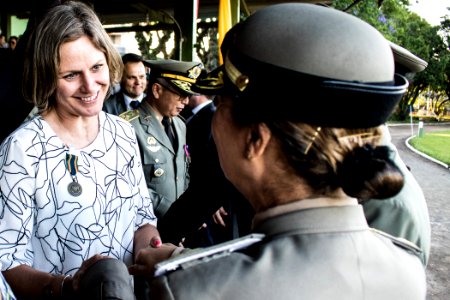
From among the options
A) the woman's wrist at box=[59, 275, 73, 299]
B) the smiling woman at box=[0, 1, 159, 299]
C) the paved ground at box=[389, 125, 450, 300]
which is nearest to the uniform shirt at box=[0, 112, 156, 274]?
the smiling woman at box=[0, 1, 159, 299]

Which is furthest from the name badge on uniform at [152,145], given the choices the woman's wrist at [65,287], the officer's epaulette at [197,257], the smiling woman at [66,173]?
the officer's epaulette at [197,257]

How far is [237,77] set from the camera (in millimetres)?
952

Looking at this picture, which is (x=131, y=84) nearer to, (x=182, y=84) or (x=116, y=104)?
(x=116, y=104)

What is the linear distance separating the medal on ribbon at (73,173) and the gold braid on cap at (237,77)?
37.0 inches

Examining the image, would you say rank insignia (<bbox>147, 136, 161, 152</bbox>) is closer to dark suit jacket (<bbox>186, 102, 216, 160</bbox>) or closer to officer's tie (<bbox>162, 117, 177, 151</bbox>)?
officer's tie (<bbox>162, 117, 177, 151</bbox>)

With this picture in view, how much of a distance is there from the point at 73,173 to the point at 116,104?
3937 mm

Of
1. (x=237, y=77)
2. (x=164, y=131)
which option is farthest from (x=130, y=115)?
(x=237, y=77)

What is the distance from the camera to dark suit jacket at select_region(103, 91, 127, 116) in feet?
17.5

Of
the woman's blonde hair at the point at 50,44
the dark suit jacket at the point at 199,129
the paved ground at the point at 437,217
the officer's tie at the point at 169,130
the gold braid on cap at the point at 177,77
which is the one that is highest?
the woman's blonde hair at the point at 50,44

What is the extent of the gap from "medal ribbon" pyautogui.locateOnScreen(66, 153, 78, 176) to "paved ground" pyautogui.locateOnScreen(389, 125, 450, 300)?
410 centimetres

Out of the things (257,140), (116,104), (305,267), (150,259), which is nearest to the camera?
(305,267)

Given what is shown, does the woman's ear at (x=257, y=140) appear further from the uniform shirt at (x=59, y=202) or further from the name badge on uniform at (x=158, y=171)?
the name badge on uniform at (x=158, y=171)

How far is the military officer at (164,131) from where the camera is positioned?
11.0 ft

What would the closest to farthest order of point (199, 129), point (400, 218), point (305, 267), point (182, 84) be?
point (305, 267), point (400, 218), point (182, 84), point (199, 129)
